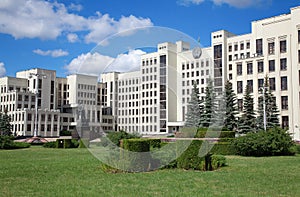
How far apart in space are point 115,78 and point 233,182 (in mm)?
4904

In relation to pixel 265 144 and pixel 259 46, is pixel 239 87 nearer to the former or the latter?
pixel 259 46

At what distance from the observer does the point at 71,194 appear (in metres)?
8.60

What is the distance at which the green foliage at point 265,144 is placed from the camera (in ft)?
68.5

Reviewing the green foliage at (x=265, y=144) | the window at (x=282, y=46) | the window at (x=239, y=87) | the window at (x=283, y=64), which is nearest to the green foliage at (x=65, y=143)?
the green foliage at (x=265, y=144)

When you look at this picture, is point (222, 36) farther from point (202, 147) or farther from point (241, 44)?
point (202, 147)

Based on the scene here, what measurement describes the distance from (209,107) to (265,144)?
7.92 meters

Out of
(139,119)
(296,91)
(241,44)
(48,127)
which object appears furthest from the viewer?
(48,127)

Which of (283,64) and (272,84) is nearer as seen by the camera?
(283,64)

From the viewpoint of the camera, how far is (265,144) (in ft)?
68.3

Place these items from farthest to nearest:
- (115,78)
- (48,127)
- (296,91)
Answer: (48,127) → (296,91) → (115,78)

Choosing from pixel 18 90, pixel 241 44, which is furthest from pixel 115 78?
pixel 18 90

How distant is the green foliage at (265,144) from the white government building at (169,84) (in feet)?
13.7

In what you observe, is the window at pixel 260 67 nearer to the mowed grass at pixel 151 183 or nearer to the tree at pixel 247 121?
the tree at pixel 247 121

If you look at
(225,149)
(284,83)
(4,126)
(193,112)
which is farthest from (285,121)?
(4,126)
